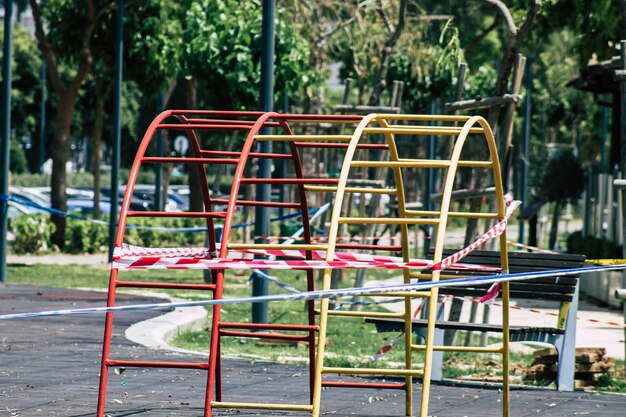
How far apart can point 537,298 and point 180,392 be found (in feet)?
8.52

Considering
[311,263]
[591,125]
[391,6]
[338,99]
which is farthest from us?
[338,99]

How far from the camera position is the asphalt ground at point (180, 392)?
23.7 feet

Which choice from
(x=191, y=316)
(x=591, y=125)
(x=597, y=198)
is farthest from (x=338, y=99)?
(x=191, y=316)

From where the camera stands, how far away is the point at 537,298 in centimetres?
889

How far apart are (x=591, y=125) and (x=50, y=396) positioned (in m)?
31.0

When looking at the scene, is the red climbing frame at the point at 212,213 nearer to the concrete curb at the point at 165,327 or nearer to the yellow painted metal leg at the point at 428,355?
the yellow painted metal leg at the point at 428,355

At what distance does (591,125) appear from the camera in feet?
121

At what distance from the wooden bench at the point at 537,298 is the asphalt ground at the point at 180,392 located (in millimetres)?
245

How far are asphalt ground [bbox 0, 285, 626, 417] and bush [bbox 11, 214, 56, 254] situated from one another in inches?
541

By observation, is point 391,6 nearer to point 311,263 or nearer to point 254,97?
point 254,97

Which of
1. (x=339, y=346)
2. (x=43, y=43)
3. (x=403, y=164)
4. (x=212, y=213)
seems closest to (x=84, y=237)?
(x=43, y=43)

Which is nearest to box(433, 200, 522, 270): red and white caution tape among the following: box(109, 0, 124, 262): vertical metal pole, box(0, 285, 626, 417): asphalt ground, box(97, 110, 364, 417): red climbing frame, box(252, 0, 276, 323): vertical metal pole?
box(97, 110, 364, 417): red climbing frame

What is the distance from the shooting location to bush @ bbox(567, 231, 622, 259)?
1827 cm

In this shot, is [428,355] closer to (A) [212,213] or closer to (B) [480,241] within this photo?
(B) [480,241]
